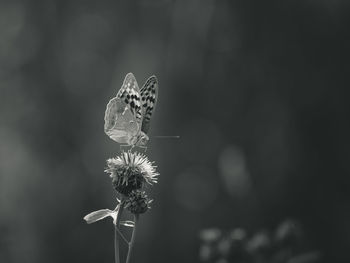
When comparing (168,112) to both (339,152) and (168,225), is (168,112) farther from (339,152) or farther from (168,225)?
(339,152)

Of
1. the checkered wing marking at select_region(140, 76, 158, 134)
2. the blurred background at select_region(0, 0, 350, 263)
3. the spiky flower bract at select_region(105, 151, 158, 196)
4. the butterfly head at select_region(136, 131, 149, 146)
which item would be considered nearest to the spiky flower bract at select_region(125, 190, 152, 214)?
the spiky flower bract at select_region(105, 151, 158, 196)

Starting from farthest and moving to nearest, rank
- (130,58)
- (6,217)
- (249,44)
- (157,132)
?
(249,44) → (130,58) → (157,132) → (6,217)

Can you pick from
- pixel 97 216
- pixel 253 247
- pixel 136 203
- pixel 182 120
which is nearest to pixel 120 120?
pixel 136 203

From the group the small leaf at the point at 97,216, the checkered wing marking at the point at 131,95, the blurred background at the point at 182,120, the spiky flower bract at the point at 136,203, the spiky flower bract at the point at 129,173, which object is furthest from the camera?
the blurred background at the point at 182,120

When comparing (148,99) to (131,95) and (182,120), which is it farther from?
(182,120)

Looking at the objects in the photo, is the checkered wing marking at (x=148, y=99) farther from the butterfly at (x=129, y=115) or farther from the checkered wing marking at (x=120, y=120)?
the checkered wing marking at (x=120, y=120)

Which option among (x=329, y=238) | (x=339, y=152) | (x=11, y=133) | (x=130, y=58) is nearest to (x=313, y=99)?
(x=339, y=152)

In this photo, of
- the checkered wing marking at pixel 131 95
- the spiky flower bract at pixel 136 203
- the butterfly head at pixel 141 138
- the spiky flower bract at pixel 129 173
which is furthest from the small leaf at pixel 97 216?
the checkered wing marking at pixel 131 95
